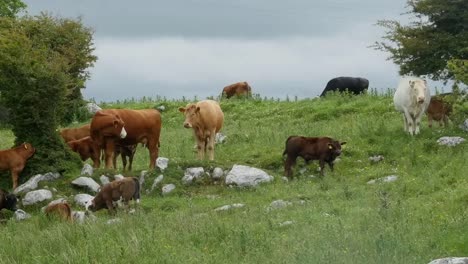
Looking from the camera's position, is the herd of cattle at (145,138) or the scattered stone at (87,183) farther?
the scattered stone at (87,183)

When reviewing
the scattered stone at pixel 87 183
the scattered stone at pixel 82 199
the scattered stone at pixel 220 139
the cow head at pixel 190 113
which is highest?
the cow head at pixel 190 113

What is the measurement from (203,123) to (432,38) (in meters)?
11.3

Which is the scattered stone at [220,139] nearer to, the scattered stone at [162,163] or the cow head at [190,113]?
the cow head at [190,113]

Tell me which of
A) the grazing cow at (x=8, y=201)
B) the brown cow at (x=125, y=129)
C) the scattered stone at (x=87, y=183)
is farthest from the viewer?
the brown cow at (x=125, y=129)

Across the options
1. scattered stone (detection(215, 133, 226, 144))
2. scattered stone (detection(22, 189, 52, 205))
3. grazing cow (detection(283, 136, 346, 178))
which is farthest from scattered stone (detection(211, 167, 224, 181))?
scattered stone (detection(215, 133, 226, 144))

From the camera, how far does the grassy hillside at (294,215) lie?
13578 millimetres

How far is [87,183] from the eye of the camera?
72.2 feet

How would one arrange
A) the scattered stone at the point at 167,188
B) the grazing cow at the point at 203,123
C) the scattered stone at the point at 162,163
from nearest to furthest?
the scattered stone at the point at 167,188
the scattered stone at the point at 162,163
the grazing cow at the point at 203,123

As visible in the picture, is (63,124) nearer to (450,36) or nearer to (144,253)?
(450,36)

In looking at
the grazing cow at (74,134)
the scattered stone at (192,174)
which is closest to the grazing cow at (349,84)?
the grazing cow at (74,134)

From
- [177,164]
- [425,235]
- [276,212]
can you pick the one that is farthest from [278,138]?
[425,235]

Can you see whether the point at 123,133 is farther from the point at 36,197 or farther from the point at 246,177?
the point at 246,177

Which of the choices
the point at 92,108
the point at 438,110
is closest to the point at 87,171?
the point at 438,110

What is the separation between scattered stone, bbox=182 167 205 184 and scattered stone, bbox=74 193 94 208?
237 cm
